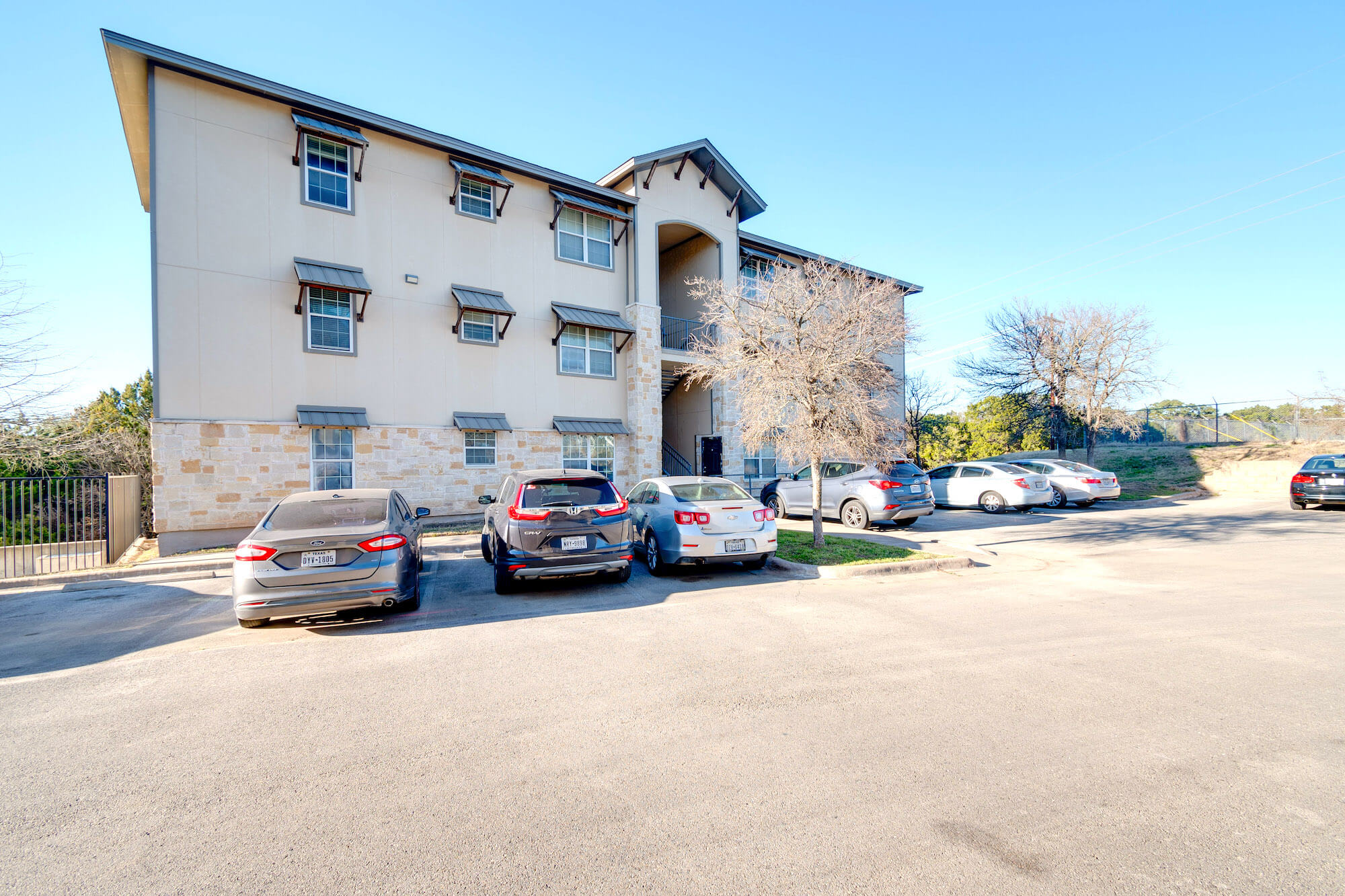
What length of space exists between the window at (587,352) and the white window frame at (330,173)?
6.34m

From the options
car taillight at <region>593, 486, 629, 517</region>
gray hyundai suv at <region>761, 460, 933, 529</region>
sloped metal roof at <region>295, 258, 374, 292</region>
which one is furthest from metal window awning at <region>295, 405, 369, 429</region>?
gray hyundai suv at <region>761, 460, 933, 529</region>

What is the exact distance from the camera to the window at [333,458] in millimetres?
14680

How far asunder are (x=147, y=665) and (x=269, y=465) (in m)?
9.54

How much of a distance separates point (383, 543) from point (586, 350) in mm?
13183

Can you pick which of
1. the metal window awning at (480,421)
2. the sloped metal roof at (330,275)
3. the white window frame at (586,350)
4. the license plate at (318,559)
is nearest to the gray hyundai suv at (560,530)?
the license plate at (318,559)

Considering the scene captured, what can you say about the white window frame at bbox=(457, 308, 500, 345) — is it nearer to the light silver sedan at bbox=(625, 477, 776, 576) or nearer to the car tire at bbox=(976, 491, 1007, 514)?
the light silver sedan at bbox=(625, 477, 776, 576)

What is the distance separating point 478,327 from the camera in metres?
17.1

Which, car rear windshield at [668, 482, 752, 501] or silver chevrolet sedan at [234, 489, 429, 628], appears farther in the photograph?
car rear windshield at [668, 482, 752, 501]

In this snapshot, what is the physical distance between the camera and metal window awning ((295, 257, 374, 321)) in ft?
46.7

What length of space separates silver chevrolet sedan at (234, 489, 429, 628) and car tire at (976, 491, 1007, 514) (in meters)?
17.0

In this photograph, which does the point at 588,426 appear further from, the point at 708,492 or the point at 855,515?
the point at 708,492

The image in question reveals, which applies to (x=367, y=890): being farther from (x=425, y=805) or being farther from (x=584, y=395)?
(x=584, y=395)

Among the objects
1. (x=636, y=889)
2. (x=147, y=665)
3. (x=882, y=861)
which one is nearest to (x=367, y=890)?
(x=636, y=889)

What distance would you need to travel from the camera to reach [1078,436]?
1156 inches
